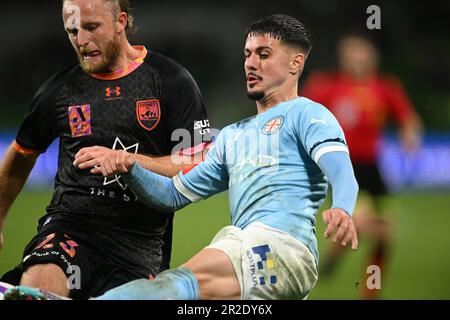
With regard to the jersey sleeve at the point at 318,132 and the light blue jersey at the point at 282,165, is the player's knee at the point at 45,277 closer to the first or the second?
the light blue jersey at the point at 282,165

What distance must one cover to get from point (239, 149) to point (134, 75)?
0.92 meters

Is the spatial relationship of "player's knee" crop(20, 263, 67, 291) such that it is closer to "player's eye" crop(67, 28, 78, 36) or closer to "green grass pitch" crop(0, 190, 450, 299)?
"player's eye" crop(67, 28, 78, 36)

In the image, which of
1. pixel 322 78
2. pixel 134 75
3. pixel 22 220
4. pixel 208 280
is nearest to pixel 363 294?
pixel 322 78

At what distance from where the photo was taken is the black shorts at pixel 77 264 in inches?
160

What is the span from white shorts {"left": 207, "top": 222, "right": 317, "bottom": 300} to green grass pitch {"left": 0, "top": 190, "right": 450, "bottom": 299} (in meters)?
3.75

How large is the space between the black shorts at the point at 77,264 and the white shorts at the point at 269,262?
88cm

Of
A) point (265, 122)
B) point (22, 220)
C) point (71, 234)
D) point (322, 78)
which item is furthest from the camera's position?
point (22, 220)

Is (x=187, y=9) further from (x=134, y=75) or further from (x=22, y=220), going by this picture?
(x=134, y=75)

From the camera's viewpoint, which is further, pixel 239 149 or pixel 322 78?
pixel 322 78

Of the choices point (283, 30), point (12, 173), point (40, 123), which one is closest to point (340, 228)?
point (283, 30)

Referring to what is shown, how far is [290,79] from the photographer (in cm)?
394

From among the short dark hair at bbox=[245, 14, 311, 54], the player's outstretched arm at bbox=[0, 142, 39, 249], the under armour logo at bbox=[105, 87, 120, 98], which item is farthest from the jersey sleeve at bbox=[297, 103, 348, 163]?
the player's outstretched arm at bbox=[0, 142, 39, 249]
